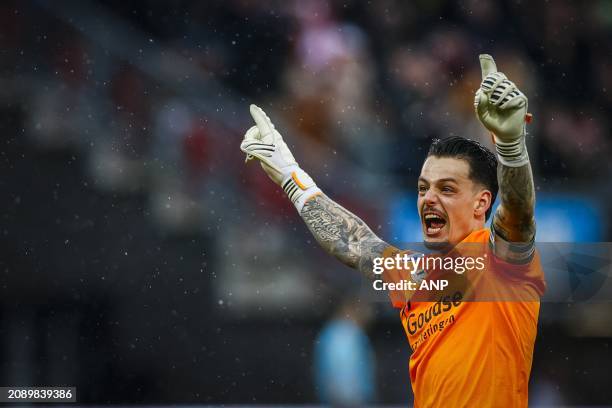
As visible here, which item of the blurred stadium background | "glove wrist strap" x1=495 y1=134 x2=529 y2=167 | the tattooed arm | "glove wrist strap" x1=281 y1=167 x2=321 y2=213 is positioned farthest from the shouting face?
the blurred stadium background

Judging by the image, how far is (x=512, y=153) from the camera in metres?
2.52

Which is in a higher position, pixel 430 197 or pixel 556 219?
pixel 556 219

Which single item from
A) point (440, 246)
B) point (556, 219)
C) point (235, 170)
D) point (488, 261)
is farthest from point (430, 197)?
point (235, 170)

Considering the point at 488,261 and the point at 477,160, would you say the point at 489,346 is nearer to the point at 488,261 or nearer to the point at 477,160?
the point at 488,261

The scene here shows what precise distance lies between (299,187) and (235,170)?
303 centimetres

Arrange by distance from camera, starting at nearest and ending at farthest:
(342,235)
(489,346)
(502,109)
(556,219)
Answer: (502,109) → (489,346) → (342,235) → (556,219)

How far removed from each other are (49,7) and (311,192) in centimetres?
472

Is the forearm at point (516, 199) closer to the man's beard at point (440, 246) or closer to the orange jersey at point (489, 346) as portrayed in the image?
the orange jersey at point (489, 346)

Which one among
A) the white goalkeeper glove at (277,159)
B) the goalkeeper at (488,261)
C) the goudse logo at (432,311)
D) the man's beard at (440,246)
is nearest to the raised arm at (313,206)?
the white goalkeeper glove at (277,159)

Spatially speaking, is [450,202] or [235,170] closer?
[450,202]

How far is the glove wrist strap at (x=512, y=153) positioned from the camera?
2.50m

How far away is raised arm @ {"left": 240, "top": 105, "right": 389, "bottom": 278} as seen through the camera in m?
3.49

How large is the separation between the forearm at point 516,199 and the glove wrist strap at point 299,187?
1170 millimetres

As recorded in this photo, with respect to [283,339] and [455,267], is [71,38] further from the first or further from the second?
[455,267]
